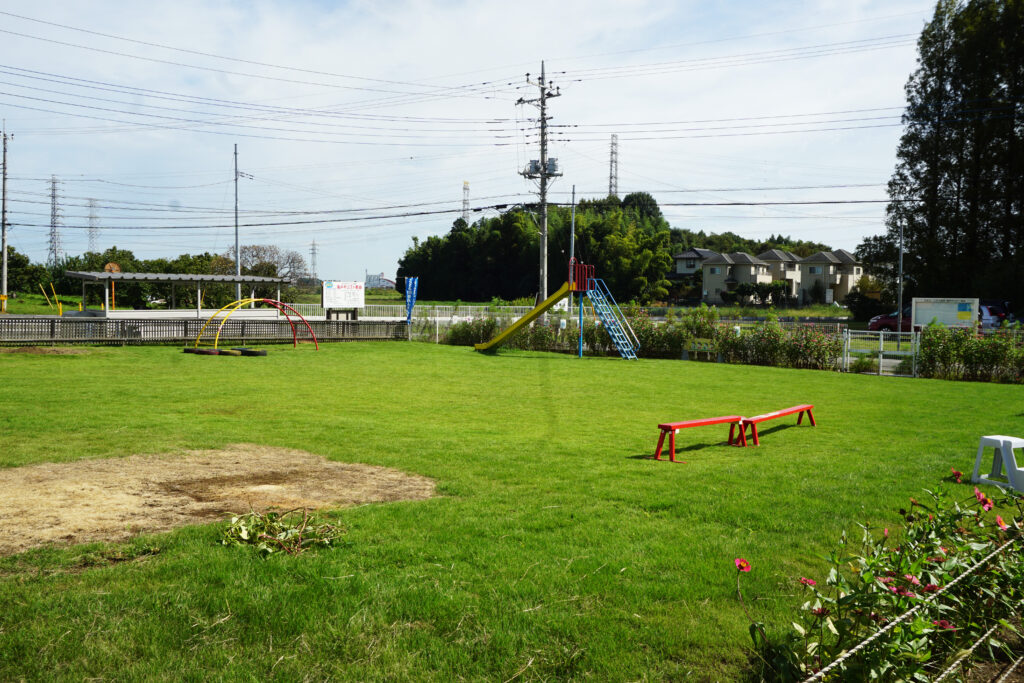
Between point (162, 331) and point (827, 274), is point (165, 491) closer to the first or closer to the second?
point (162, 331)

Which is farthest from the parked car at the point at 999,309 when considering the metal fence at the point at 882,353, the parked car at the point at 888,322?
the metal fence at the point at 882,353

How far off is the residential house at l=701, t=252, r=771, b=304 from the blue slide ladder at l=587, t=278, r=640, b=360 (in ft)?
160

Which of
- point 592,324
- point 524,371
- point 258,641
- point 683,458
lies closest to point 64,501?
point 258,641

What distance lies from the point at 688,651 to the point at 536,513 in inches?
92.8

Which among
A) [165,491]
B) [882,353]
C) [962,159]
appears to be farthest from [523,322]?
[962,159]

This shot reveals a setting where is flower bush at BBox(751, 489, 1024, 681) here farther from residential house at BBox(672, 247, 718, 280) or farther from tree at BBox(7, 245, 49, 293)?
residential house at BBox(672, 247, 718, 280)

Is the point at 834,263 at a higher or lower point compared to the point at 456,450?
higher

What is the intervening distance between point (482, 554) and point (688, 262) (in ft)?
273

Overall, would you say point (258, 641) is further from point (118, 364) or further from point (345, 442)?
point (118, 364)

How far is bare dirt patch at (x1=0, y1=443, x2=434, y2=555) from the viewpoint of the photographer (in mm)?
5633

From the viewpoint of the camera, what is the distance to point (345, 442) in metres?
9.41

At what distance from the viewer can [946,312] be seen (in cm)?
2320

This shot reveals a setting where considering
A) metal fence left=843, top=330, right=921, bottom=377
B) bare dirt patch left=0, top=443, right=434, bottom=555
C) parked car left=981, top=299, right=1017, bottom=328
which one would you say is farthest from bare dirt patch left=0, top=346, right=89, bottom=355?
parked car left=981, top=299, right=1017, bottom=328

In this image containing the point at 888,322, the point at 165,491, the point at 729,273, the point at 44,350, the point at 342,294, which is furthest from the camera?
the point at 729,273
